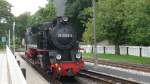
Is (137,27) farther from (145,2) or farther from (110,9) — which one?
(110,9)

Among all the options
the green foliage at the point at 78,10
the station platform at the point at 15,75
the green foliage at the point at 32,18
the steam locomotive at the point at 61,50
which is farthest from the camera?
the green foliage at the point at 32,18

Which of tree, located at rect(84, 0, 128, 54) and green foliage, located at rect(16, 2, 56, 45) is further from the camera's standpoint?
green foliage, located at rect(16, 2, 56, 45)

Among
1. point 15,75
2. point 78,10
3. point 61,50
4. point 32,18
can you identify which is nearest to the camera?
point 15,75

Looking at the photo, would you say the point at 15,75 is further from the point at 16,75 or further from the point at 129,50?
the point at 129,50

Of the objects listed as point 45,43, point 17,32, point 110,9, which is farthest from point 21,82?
point 17,32

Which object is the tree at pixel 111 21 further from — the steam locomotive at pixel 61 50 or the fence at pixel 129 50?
the steam locomotive at pixel 61 50

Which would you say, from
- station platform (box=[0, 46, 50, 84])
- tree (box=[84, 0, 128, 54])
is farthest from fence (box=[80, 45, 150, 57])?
station platform (box=[0, 46, 50, 84])

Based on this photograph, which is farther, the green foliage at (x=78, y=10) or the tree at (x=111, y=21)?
the green foliage at (x=78, y=10)

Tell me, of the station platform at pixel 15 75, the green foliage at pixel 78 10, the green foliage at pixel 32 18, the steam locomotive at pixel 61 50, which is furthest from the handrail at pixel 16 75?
the green foliage at pixel 32 18

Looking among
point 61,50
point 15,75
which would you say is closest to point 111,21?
point 61,50

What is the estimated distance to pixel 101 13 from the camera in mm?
50906

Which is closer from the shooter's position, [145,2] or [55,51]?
[55,51]

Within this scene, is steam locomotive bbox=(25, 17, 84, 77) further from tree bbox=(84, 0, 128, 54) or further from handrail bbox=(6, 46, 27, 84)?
tree bbox=(84, 0, 128, 54)

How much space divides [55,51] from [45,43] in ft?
5.28
